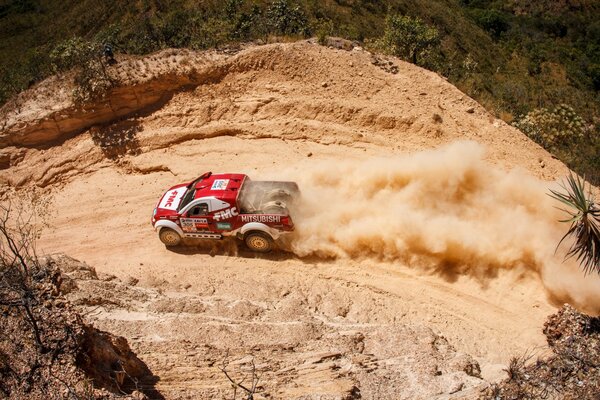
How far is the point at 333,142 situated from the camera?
1470 cm

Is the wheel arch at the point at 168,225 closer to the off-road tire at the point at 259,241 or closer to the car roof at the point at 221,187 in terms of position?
the car roof at the point at 221,187

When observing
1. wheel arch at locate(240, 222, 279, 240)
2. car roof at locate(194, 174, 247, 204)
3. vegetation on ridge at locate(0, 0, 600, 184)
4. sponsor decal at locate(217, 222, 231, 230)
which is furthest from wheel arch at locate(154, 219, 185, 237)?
vegetation on ridge at locate(0, 0, 600, 184)

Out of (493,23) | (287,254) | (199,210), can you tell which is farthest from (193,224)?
(493,23)

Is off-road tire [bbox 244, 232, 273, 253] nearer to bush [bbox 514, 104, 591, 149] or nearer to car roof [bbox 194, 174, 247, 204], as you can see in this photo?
car roof [bbox 194, 174, 247, 204]

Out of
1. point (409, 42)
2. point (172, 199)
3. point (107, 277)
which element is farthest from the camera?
point (409, 42)

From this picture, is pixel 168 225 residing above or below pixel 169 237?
above

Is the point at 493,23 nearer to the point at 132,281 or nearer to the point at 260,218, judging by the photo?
the point at 260,218

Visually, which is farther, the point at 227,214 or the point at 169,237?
the point at 169,237

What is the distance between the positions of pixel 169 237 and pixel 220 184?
2.04 metres

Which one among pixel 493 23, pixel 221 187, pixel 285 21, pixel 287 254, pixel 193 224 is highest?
pixel 493 23

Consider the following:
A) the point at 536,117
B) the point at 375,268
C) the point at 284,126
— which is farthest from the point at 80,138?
the point at 536,117

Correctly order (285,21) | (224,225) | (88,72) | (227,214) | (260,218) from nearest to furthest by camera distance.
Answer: (260,218)
(227,214)
(224,225)
(88,72)
(285,21)

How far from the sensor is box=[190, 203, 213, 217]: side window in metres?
11.8

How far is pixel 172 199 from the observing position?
1263cm
